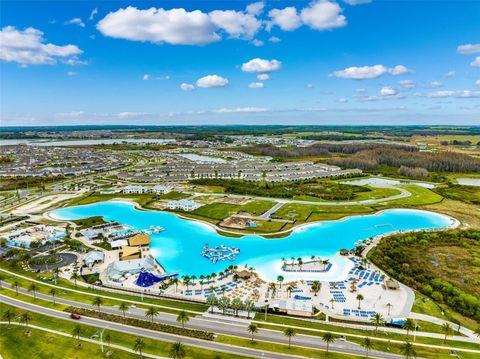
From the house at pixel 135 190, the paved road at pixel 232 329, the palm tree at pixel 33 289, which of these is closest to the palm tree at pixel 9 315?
the paved road at pixel 232 329

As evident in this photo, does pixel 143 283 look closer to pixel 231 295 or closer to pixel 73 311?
pixel 73 311

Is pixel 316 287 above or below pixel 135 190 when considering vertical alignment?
below

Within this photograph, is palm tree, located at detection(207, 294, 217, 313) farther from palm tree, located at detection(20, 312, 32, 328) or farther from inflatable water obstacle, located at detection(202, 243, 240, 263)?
palm tree, located at detection(20, 312, 32, 328)

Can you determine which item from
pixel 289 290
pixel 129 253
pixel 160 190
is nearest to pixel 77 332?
pixel 129 253

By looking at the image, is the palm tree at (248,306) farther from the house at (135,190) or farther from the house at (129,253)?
the house at (135,190)

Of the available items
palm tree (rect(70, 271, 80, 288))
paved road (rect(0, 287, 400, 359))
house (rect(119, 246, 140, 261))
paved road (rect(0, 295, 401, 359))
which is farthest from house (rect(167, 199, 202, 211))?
paved road (rect(0, 295, 401, 359))

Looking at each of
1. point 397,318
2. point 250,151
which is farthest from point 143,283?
point 250,151

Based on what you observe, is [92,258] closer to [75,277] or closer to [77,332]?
[75,277]
